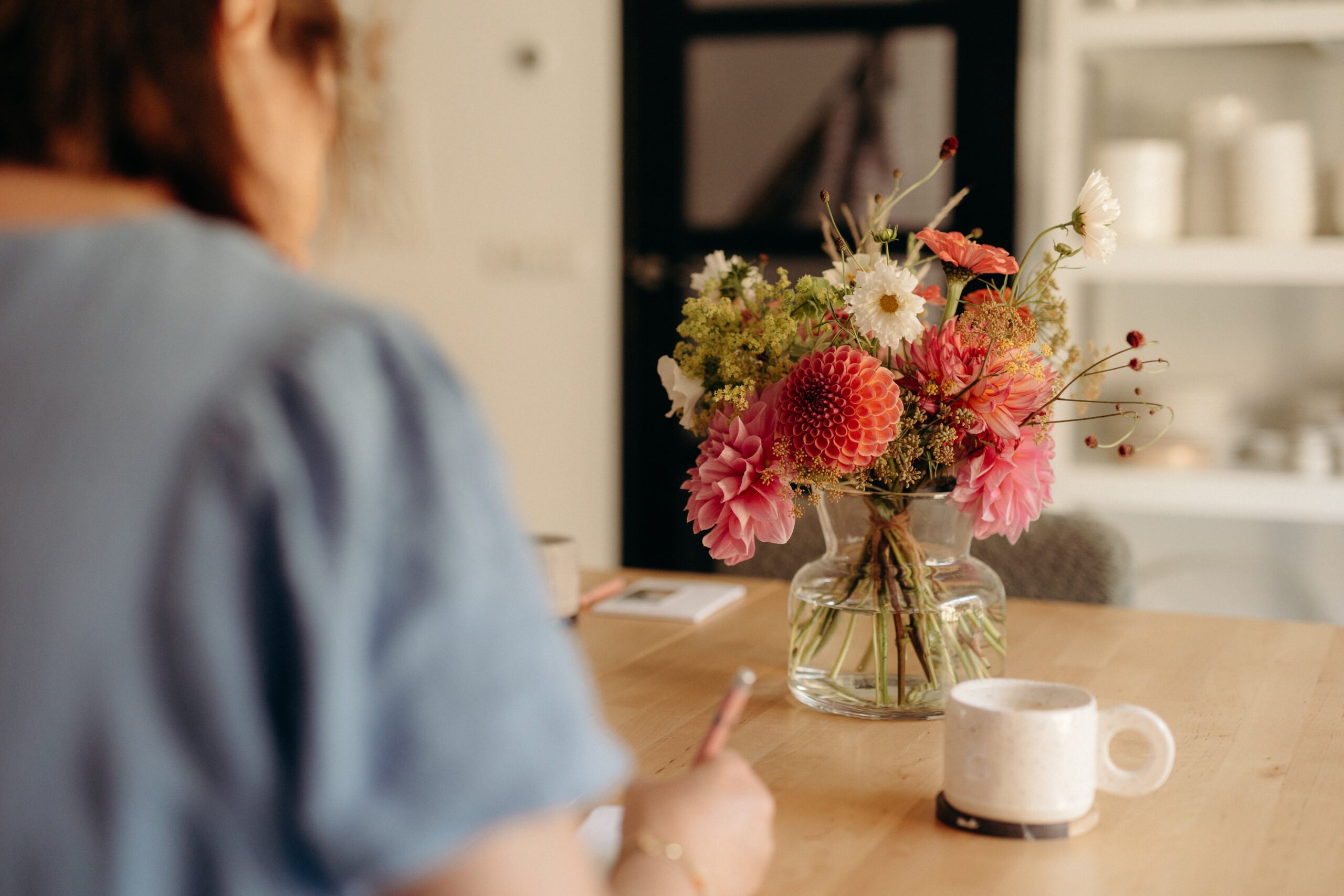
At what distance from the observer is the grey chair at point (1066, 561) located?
153 cm

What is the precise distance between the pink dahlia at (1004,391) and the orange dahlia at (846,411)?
64mm

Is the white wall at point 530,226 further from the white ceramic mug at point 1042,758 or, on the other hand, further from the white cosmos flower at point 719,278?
the white ceramic mug at point 1042,758

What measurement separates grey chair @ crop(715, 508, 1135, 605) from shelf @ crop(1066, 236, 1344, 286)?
108cm

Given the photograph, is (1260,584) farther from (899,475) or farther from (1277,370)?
(899,475)

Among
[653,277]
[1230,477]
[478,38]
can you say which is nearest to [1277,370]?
[1230,477]

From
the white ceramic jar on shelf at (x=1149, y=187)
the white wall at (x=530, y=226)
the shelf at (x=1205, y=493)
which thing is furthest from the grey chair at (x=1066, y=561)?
the white wall at (x=530, y=226)

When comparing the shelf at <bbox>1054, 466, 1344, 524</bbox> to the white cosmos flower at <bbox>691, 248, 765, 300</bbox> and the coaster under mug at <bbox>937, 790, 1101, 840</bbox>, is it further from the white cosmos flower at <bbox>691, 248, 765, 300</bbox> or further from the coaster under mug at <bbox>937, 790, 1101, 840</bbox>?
the coaster under mug at <bbox>937, 790, 1101, 840</bbox>

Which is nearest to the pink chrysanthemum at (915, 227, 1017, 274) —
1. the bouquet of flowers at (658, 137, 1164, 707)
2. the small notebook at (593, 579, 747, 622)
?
the bouquet of flowers at (658, 137, 1164, 707)

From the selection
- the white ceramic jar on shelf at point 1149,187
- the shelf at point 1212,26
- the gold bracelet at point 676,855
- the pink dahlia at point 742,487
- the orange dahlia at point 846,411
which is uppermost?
the shelf at point 1212,26

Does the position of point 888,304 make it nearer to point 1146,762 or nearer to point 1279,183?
point 1146,762

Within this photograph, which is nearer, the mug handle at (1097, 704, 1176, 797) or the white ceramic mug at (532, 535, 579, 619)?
the mug handle at (1097, 704, 1176, 797)

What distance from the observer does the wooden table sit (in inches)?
29.6

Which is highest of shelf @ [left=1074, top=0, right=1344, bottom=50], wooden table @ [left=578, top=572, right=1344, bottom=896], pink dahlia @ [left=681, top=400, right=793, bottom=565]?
shelf @ [left=1074, top=0, right=1344, bottom=50]

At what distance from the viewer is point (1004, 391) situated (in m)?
0.94
